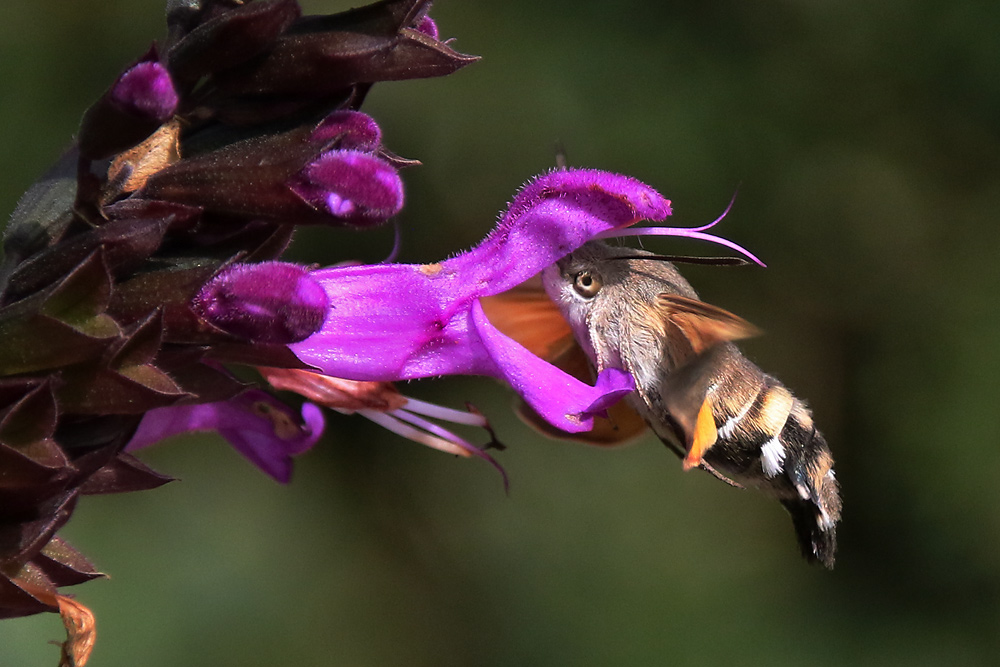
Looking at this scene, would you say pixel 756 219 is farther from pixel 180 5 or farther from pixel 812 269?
pixel 180 5

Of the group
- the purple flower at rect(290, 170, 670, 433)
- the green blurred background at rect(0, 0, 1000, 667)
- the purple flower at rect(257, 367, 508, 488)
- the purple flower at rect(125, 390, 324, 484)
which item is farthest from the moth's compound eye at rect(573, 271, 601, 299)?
the green blurred background at rect(0, 0, 1000, 667)

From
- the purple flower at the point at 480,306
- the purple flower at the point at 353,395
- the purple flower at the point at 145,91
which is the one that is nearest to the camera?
the purple flower at the point at 145,91

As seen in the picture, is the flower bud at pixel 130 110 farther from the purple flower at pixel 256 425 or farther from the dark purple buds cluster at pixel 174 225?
the purple flower at pixel 256 425

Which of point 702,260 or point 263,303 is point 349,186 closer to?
point 263,303

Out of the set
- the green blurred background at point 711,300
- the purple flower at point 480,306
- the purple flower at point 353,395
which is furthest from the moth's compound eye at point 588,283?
the green blurred background at point 711,300

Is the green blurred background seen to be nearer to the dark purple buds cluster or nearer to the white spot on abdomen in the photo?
the white spot on abdomen

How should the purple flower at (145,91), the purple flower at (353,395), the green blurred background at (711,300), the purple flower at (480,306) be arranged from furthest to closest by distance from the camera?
the green blurred background at (711,300) < the purple flower at (353,395) < the purple flower at (480,306) < the purple flower at (145,91)

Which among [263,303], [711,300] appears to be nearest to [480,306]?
[263,303]
